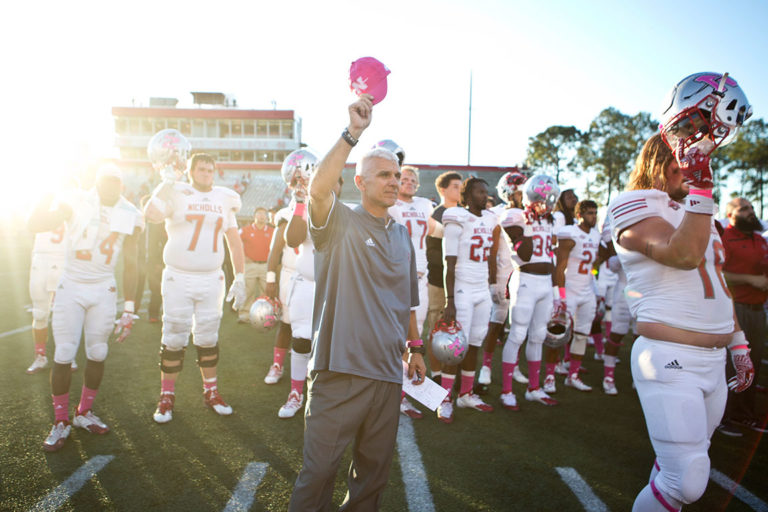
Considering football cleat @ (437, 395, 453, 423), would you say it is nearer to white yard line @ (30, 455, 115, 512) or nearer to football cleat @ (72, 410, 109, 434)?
white yard line @ (30, 455, 115, 512)

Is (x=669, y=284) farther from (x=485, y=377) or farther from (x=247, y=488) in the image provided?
(x=485, y=377)

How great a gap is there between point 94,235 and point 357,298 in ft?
9.64

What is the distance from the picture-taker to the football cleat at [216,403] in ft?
14.8

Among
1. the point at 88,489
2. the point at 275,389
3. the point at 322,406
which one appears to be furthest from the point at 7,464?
the point at 322,406

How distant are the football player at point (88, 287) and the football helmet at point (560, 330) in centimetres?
416

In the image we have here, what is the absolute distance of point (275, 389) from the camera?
213 inches

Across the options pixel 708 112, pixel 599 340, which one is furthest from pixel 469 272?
pixel 599 340

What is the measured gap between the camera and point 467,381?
4.97 meters

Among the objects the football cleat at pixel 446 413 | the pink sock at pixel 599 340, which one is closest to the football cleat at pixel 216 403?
the football cleat at pixel 446 413

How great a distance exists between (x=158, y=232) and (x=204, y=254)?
5005 mm

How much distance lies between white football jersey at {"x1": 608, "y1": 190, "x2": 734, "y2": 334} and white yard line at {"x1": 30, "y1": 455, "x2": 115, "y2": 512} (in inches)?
144

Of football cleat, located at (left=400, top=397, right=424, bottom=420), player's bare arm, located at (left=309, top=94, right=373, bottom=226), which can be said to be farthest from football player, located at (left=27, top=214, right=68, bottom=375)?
player's bare arm, located at (left=309, top=94, right=373, bottom=226)

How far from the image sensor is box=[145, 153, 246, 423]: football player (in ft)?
14.0

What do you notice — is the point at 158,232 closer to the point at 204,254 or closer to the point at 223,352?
the point at 223,352
